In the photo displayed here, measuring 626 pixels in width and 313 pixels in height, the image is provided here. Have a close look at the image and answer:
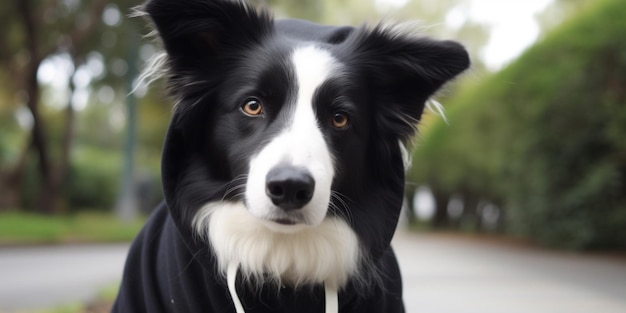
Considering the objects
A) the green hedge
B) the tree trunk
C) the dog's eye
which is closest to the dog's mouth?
the dog's eye

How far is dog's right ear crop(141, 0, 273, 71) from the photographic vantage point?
2.53 meters

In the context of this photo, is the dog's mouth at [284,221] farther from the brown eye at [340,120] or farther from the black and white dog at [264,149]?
the brown eye at [340,120]

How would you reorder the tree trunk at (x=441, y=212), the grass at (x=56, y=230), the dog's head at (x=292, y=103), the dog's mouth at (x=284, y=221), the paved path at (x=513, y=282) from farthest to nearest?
1. the tree trunk at (x=441, y=212)
2. the grass at (x=56, y=230)
3. the paved path at (x=513, y=282)
4. the dog's head at (x=292, y=103)
5. the dog's mouth at (x=284, y=221)

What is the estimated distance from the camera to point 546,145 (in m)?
10.9

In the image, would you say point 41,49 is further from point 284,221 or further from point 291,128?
point 284,221

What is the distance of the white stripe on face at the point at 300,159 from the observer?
7.40 feet

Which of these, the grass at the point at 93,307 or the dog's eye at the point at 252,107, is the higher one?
the dog's eye at the point at 252,107

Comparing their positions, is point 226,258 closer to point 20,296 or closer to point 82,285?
point 20,296

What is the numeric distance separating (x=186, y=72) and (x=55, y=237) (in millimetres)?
10615

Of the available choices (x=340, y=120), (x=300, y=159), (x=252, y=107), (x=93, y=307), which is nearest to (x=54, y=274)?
(x=93, y=307)

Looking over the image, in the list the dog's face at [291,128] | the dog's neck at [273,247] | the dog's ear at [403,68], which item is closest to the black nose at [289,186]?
the dog's face at [291,128]

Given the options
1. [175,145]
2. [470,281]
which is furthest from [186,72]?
[470,281]

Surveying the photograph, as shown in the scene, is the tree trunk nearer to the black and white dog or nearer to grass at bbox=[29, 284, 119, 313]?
grass at bbox=[29, 284, 119, 313]

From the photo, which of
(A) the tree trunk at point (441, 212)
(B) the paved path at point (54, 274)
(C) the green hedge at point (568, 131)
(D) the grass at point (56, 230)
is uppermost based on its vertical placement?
(C) the green hedge at point (568, 131)
